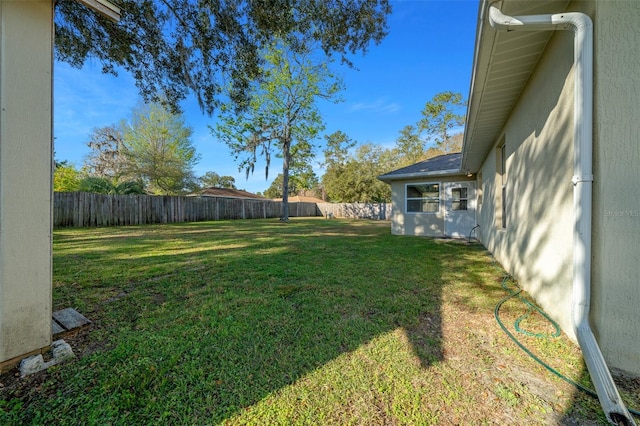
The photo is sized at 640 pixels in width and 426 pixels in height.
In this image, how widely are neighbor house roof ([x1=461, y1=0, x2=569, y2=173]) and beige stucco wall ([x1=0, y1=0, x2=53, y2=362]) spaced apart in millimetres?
3256

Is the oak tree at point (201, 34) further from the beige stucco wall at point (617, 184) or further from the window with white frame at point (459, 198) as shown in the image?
the window with white frame at point (459, 198)

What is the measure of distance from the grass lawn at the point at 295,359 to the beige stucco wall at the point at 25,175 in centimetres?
36

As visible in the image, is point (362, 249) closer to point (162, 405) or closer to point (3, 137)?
point (162, 405)

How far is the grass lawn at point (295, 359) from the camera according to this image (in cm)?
139

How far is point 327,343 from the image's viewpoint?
6.81ft

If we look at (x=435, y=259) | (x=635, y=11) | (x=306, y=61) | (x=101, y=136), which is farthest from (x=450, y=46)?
(x=101, y=136)

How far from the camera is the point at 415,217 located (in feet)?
31.1

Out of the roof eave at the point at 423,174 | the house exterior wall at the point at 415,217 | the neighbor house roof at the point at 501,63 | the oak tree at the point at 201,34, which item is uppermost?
the oak tree at the point at 201,34

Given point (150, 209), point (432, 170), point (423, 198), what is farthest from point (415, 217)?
point (150, 209)

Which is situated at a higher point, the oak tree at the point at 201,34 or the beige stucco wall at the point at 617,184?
the oak tree at the point at 201,34

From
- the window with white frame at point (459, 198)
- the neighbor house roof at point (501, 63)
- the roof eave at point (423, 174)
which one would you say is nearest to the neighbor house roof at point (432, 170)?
the roof eave at point (423, 174)

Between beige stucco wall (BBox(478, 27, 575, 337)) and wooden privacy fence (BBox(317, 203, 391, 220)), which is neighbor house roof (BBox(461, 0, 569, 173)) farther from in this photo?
wooden privacy fence (BBox(317, 203, 391, 220))

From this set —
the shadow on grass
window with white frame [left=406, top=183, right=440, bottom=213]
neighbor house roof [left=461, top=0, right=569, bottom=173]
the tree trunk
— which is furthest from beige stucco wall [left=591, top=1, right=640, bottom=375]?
the tree trunk

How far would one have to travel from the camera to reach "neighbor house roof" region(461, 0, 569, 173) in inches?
84.8
